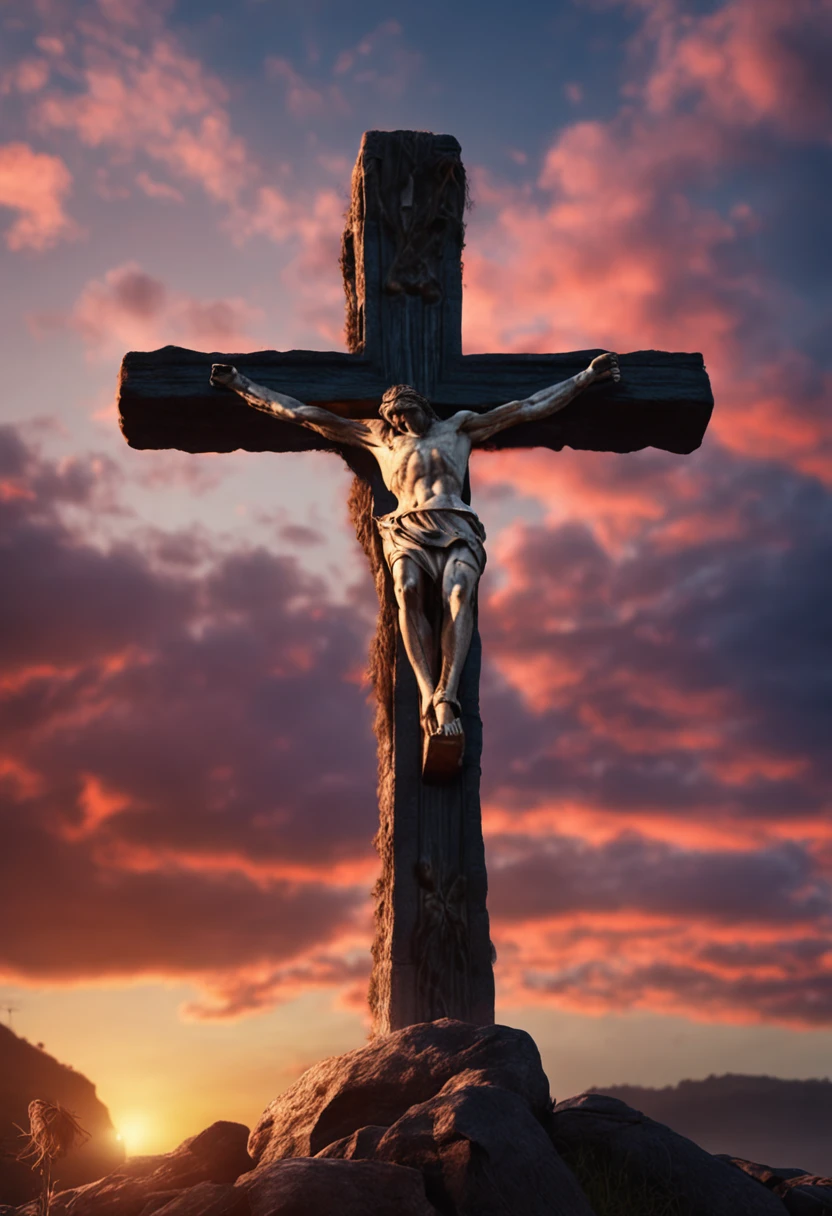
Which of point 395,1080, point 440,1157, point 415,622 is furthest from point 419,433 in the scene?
point 440,1157

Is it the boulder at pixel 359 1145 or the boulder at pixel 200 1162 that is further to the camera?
the boulder at pixel 200 1162

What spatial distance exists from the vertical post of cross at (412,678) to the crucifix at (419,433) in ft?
0.03

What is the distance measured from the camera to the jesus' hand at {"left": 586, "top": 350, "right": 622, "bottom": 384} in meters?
8.30

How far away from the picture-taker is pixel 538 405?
8.13m

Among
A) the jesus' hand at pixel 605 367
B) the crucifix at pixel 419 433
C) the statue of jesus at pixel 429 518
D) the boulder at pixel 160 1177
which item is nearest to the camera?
the boulder at pixel 160 1177

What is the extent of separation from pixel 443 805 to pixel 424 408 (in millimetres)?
2169

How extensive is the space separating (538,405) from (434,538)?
1306 millimetres

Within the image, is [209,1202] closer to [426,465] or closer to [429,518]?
[429,518]

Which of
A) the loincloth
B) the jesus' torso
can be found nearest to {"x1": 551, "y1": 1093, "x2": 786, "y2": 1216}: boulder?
the loincloth

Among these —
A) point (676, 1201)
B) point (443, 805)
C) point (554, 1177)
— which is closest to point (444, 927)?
point (443, 805)

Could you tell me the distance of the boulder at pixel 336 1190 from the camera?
4.14 metres

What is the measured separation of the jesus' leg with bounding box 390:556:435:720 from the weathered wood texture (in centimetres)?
130

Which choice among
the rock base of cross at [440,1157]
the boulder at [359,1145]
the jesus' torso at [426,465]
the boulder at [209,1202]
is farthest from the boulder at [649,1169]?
the jesus' torso at [426,465]

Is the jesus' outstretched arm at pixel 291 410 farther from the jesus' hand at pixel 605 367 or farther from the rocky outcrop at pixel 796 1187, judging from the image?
the rocky outcrop at pixel 796 1187
